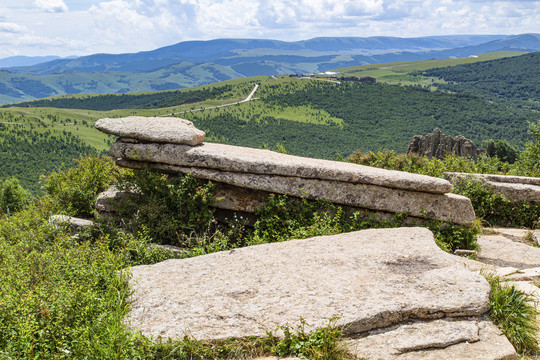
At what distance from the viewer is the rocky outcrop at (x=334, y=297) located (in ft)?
19.4

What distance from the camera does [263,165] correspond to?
12086 millimetres

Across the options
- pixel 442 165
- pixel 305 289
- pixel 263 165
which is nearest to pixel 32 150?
pixel 263 165

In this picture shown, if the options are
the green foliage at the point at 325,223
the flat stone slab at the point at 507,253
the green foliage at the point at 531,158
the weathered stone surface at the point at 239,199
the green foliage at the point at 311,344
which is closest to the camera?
the green foliage at the point at 311,344

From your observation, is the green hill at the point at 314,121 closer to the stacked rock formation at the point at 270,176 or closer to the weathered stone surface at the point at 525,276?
the stacked rock formation at the point at 270,176

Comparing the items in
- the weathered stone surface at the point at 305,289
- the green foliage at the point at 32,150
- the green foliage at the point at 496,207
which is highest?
the weathered stone surface at the point at 305,289

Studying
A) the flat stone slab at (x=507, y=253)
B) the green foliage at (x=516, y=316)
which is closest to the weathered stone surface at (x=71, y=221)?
the green foliage at (x=516, y=316)

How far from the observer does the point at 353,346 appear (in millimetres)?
5742

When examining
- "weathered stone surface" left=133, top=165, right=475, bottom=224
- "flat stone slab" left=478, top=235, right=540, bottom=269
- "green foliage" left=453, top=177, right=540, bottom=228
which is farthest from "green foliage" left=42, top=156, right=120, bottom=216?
"green foliage" left=453, top=177, right=540, bottom=228

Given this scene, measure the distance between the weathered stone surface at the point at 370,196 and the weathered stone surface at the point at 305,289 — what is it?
8.64ft

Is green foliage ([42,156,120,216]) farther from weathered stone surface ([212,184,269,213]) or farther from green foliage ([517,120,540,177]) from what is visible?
green foliage ([517,120,540,177])

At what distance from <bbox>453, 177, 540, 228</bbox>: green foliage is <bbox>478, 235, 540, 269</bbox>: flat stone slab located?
7.08 feet

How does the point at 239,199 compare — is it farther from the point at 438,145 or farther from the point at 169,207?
the point at 438,145

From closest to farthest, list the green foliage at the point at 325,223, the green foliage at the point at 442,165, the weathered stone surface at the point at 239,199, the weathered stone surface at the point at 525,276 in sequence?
1. the weathered stone surface at the point at 525,276
2. the green foliage at the point at 325,223
3. the weathered stone surface at the point at 239,199
4. the green foliage at the point at 442,165

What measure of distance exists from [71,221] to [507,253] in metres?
13.9
